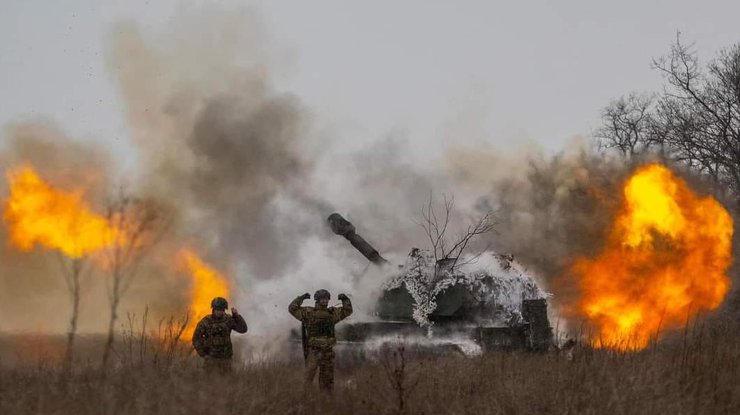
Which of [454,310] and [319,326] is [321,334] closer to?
[319,326]

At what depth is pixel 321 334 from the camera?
975 centimetres

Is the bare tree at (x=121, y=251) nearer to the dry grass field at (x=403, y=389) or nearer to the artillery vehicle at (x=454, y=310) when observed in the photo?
the dry grass field at (x=403, y=389)

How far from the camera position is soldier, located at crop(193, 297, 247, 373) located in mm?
9102

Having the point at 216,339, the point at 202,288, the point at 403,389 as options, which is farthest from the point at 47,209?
the point at 403,389

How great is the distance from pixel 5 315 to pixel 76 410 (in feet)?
59.3

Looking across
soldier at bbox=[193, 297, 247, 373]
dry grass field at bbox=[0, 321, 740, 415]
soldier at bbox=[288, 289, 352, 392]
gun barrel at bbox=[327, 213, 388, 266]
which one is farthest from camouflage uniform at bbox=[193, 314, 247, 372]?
gun barrel at bbox=[327, 213, 388, 266]

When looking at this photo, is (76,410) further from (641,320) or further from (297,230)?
(297,230)

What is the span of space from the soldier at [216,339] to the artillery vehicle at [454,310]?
4257mm

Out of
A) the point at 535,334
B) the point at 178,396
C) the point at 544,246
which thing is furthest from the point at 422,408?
the point at 544,246

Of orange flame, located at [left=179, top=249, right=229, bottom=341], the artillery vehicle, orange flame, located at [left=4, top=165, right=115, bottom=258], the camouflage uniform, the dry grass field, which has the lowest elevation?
the dry grass field

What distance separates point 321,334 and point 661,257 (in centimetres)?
1016

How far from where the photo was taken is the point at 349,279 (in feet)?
52.1

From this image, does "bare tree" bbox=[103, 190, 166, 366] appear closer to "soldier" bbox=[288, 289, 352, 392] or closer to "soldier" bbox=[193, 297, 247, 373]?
"soldier" bbox=[193, 297, 247, 373]

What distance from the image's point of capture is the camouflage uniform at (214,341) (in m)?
9.11
